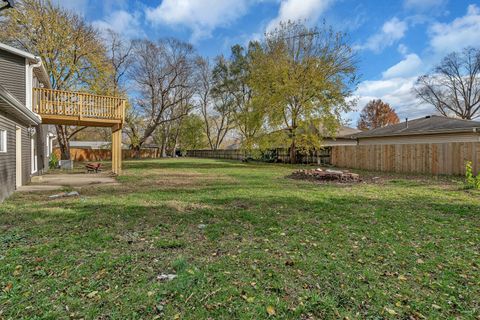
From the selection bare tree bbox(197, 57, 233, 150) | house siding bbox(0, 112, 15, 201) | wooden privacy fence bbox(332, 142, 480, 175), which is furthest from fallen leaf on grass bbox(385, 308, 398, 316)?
bare tree bbox(197, 57, 233, 150)

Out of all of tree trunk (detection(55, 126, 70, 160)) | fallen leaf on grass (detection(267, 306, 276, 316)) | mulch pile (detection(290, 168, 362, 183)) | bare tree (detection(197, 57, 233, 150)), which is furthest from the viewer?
bare tree (detection(197, 57, 233, 150))

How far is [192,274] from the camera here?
2699 mm

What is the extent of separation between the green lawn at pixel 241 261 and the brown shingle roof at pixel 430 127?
10518 mm

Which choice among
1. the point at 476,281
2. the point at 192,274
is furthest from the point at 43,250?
the point at 476,281

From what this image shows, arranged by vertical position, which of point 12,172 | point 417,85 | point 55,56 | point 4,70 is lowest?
point 12,172

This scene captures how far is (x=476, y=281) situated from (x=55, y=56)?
2174cm

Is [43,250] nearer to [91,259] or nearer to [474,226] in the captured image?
[91,259]

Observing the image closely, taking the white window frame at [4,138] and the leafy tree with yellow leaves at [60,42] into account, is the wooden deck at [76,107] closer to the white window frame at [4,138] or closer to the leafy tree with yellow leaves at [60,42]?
the white window frame at [4,138]

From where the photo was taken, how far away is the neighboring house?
13.5 m

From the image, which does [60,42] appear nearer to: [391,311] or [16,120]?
[16,120]

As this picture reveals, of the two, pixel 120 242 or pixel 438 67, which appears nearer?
pixel 120 242

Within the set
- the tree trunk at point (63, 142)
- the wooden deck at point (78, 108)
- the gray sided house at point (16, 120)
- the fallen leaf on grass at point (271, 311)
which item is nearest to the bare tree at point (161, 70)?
the tree trunk at point (63, 142)

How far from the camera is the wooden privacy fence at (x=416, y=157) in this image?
10.3 meters

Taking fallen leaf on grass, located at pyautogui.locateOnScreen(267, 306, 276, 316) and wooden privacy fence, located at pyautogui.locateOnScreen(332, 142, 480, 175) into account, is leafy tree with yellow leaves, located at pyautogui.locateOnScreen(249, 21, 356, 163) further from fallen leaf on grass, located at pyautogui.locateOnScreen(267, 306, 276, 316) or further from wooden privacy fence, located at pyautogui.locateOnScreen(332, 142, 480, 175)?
fallen leaf on grass, located at pyautogui.locateOnScreen(267, 306, 276, 316)
